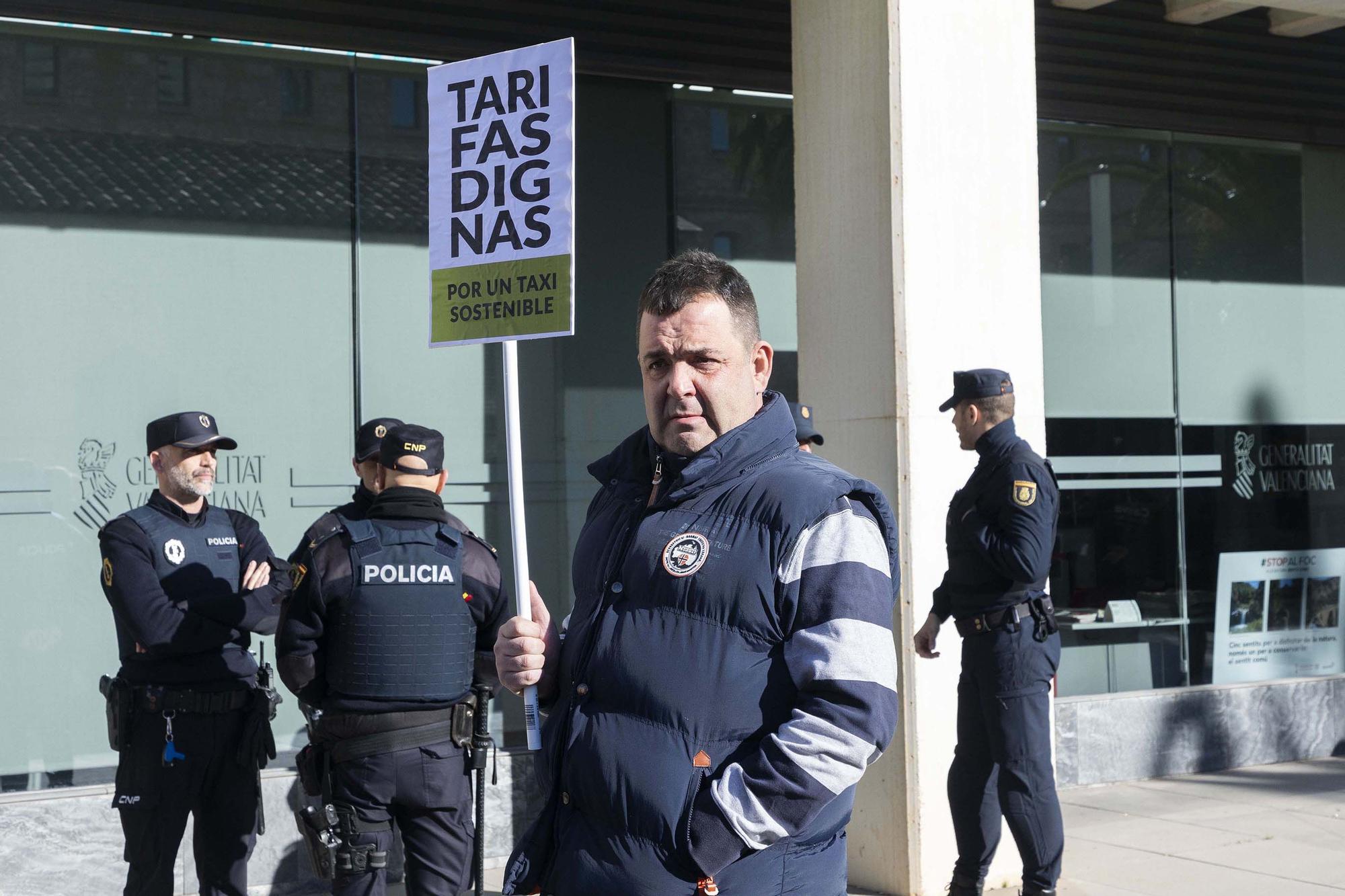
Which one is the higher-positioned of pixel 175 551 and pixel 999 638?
pixel 175 551

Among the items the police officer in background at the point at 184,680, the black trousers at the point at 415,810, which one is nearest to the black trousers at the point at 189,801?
the police officer in background at the point at 184,680

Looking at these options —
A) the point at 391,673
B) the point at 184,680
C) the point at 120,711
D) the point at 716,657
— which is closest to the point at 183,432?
the point at 184,680

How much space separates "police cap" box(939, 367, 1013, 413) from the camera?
5.91 meters

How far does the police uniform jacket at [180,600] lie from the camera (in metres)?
5.24

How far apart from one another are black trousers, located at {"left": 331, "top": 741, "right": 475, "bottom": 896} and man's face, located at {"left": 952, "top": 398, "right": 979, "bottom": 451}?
8.09 feet

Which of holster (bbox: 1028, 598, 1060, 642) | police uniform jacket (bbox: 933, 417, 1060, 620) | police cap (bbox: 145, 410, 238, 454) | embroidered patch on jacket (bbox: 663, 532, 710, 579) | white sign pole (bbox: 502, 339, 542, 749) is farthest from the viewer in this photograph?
holster (bbox: 1028, 598, 1060, 642)

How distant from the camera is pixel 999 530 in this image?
573 cm

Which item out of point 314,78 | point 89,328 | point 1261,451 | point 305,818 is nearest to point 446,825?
point 305,818

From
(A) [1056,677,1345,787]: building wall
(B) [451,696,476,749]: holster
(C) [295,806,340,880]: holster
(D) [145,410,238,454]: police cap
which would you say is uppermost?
(D) [145,410,238,454]: police cap

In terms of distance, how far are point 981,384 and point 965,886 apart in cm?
209

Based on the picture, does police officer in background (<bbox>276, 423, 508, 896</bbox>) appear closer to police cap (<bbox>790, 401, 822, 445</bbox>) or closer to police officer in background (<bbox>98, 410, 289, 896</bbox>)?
police officer in background (<bbox>98, 410, 289, 896</bbox>)

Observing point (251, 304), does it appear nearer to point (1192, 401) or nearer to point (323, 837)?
point (323, 837)

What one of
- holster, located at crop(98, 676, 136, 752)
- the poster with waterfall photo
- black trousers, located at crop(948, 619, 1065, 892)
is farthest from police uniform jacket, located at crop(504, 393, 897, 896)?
the poster with waterfall photo

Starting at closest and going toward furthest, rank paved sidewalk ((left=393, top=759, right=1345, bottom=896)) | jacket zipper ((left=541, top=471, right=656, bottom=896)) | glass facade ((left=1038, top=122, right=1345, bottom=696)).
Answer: jacket zipper ((left=541, top=471, right=656, bottom=896)), paved sidewalk ((left=393, top=759, right=1345, bottom=896)), glass facade ((left=1038, top=122, right=1345, bottom=696))
